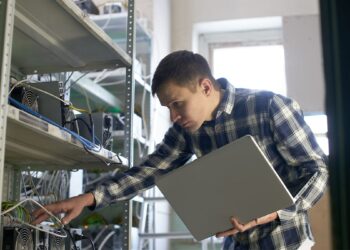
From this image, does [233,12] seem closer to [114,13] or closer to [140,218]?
[114,13]

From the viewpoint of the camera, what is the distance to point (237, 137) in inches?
58.8

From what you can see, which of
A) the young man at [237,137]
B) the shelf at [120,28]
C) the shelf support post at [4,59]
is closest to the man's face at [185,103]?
the young man at [237,137]

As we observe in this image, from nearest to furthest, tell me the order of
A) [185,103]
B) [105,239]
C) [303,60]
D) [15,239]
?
[15,239] → [185,103] → [105,239] → [303,60]

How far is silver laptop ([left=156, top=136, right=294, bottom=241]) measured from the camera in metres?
1.23

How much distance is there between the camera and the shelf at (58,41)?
4.60 ft

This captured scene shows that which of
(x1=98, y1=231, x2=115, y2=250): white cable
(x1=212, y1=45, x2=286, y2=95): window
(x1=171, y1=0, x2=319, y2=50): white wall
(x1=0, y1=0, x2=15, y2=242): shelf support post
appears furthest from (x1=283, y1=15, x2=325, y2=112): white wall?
(x1=0, y1=0, x2=15, y2=242): shelf support post

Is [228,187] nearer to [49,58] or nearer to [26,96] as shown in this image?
[26,96]

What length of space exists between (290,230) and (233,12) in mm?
2368

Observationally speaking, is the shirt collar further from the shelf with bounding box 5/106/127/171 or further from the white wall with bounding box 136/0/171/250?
the white wall with bounding box 136/0/171/250

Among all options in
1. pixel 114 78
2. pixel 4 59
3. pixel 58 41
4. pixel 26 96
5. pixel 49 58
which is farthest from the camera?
pixel 114 78

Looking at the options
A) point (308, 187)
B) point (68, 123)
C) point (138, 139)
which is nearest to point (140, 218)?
point (138, 139)

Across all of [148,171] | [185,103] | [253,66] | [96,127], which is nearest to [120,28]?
[253,66]

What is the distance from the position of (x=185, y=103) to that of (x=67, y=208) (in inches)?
19.0

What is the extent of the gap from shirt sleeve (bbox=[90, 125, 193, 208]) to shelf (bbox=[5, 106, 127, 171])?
91 millimetres
